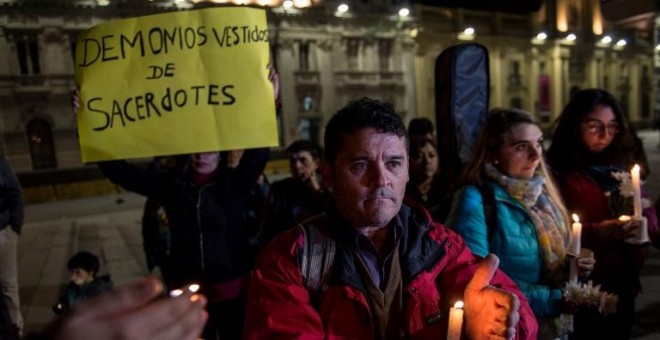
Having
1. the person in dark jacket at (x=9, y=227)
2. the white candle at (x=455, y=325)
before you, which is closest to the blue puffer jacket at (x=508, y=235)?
the white candle at (x=455, y=325)

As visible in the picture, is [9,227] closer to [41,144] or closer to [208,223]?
[208,223]

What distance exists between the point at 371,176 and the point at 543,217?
3.79 feet

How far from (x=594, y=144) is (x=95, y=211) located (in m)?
15.2

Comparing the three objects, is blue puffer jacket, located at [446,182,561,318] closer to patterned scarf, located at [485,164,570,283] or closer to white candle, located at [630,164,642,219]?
patterned scarf, located at [485,164,570,283]

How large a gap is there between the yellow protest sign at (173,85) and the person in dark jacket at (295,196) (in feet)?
2.71

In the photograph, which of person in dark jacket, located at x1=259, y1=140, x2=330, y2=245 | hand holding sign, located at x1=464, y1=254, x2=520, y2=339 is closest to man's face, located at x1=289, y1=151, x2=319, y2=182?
person in dark jacket, located at x1=259, y1=140, x2=330, y2=245

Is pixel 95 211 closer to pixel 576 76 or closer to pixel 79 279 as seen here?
pixel 79 279

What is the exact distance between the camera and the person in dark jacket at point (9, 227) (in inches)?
173

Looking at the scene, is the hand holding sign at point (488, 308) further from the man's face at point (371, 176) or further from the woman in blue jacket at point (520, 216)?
the woman in blue jacket at point (520, 216)

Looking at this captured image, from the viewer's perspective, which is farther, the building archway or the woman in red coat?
the building archway

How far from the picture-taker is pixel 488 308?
1.38m

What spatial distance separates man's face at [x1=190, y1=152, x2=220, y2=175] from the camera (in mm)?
3176

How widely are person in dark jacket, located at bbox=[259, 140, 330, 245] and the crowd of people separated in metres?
0.01

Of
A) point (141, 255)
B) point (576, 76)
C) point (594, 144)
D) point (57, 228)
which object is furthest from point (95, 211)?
point (576, 76)
